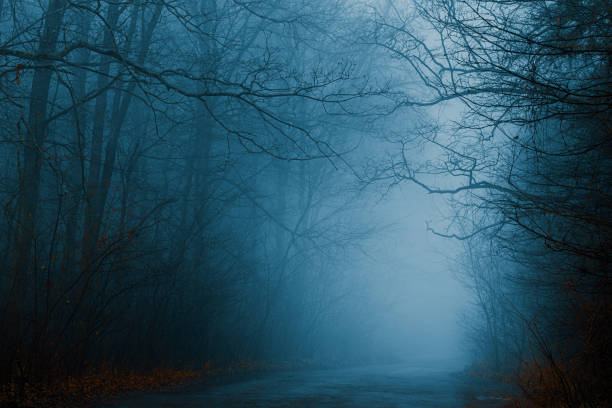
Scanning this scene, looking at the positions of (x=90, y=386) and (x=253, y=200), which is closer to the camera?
(x=90, y=386)

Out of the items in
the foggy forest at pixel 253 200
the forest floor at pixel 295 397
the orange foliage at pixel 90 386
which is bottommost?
the forest floor at pixel 295 397

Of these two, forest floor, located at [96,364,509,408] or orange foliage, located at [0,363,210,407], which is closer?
orange foliage, located at [0,363,210,407]

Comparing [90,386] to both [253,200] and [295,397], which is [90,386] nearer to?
[295,397]

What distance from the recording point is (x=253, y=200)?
53.8 ft

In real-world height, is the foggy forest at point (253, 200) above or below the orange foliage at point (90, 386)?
above

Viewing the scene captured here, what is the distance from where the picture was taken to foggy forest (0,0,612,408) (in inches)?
279

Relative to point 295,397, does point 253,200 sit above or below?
above

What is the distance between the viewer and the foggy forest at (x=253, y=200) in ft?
23.3

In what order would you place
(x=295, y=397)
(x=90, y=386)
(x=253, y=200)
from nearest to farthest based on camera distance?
(x=90, y=386), (x=295, y=397), (x=253, y=200)

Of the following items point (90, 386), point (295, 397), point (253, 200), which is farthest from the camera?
point (253, 200)

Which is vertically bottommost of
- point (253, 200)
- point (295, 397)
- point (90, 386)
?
point (295, 397)

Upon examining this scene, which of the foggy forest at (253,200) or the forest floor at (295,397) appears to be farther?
the forest floor at (295,397)

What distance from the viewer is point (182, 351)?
13.4 m

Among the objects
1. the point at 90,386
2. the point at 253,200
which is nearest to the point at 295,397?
the point at 90,386
